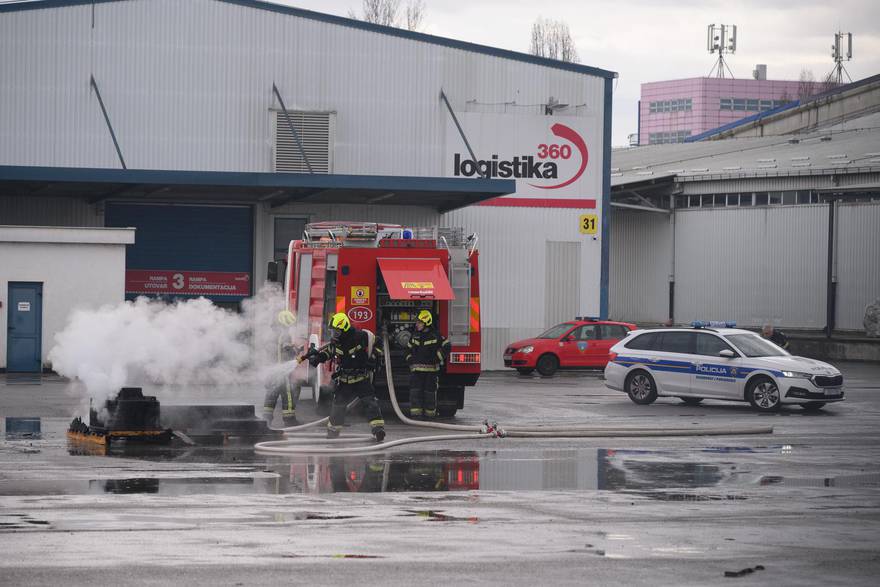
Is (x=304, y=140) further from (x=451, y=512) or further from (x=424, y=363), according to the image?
(x=451, y=512)

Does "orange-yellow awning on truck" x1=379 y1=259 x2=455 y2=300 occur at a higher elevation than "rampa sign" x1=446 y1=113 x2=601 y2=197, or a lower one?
lower

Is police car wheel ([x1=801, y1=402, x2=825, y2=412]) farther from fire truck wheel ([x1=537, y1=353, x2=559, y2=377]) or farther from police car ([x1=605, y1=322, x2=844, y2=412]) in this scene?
fire truck wheel ([x1=537, y1=353, x2=559, y2=377])

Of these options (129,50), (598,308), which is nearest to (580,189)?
(598,308)

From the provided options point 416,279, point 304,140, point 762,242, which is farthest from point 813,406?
point 762,242

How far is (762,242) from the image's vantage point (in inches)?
1886

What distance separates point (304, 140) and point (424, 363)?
51.9 ft

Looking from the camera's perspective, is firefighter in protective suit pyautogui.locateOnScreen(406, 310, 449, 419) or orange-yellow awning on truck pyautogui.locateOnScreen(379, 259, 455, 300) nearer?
firefighter in protective suit pyautogui.locateOnScreen(406, 310, 449, 419)

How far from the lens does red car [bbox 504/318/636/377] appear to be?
3291 cm

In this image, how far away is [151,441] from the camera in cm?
1598

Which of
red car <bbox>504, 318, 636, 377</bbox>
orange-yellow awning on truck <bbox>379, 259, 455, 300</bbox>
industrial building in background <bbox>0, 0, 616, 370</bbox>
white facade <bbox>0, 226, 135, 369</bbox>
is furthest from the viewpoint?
red car <bbox>504, 318, 636, 377</bbox>

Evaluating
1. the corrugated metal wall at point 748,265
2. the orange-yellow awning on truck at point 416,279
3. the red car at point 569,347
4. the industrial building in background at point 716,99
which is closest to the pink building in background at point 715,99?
the industrial building in background at point 716,99

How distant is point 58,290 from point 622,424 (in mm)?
15484

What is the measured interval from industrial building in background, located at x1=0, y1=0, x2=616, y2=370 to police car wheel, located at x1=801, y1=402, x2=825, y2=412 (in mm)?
11300

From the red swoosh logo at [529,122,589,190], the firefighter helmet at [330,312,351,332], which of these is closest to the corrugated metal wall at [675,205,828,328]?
the red swoosh logo at [529,122,589,190]
